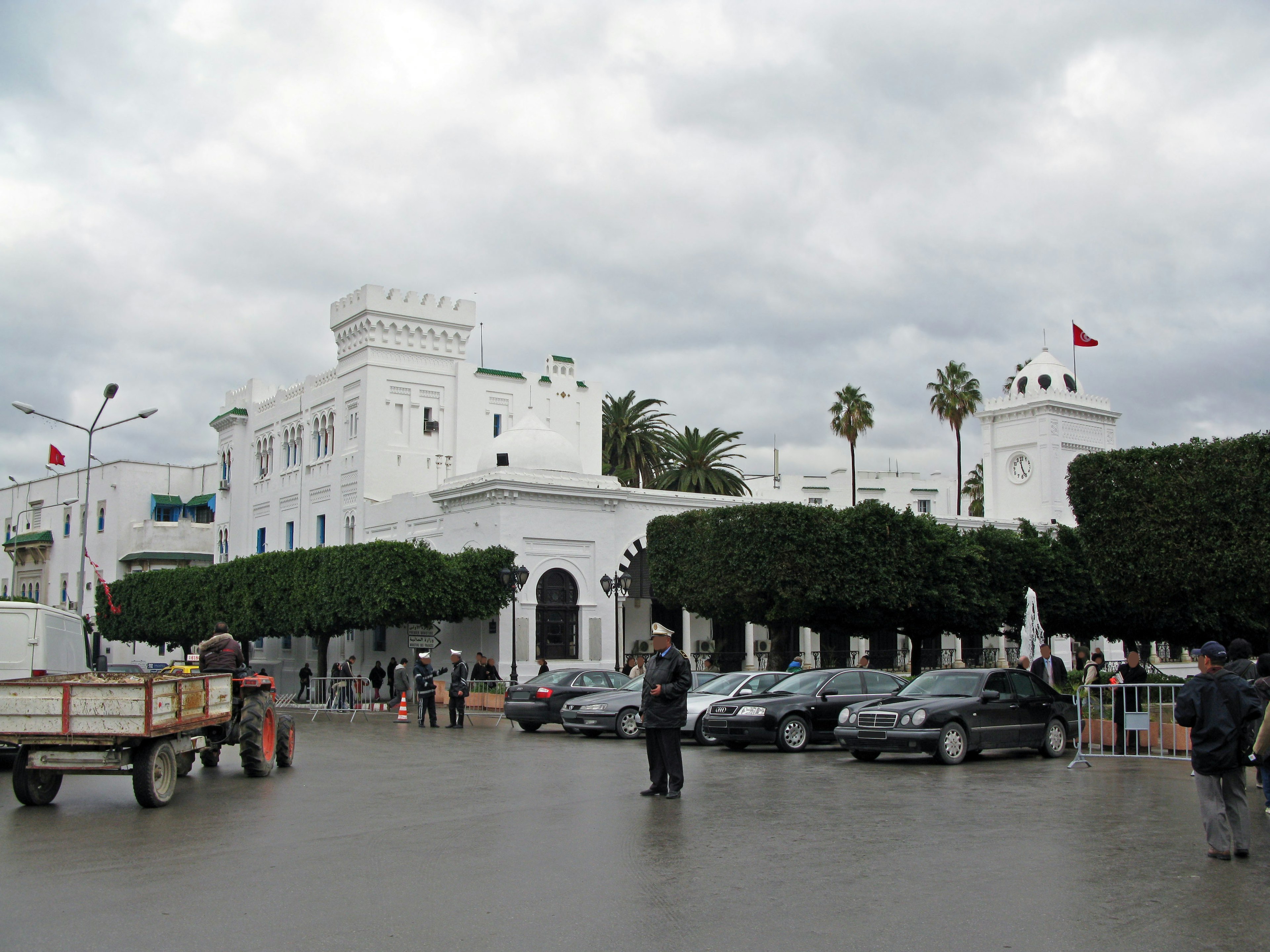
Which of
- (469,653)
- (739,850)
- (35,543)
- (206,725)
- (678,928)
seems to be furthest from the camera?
(35,543)

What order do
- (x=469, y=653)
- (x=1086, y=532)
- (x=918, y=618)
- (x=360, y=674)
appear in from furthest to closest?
(x=360, y=674) → (x=469, y=653) → (x=918, y=618) → (x=1086, y=532)

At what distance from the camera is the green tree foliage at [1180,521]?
2436 centimetres

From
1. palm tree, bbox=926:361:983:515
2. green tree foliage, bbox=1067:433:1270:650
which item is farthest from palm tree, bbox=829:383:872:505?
green tree foliage, bbox=1067:433:1270:650

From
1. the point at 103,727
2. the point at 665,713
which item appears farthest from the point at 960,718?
the point at 103,727

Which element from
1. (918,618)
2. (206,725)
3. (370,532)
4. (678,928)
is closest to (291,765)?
(206,725)

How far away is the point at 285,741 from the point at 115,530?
189 ft

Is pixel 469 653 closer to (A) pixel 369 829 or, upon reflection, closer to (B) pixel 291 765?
(B) pixel 291 765

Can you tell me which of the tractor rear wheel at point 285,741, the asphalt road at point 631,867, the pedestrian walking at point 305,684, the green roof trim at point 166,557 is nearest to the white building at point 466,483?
the pedestrian walking at point 305,684

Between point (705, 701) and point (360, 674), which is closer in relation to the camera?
point (705, 701)

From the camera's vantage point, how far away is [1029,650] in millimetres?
36875

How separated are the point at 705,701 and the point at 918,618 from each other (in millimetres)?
16501

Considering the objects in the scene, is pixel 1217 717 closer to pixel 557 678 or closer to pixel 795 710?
pixel 795 710

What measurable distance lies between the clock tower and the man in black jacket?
42.3m

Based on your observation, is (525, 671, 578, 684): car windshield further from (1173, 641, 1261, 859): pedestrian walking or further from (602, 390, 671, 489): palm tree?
(602, 390, 671, 489): palm tree
